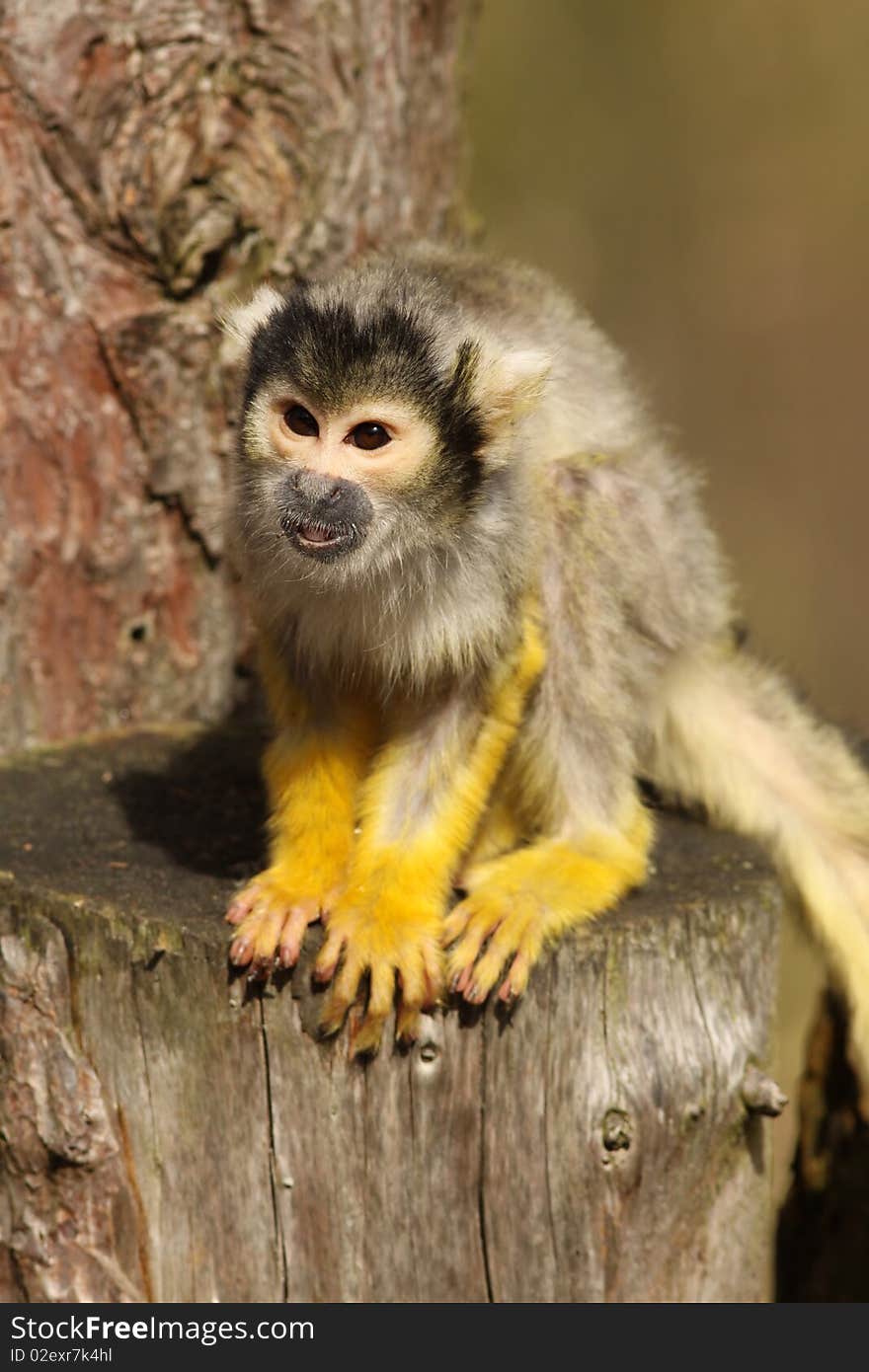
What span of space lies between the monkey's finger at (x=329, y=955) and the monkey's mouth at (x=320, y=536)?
0.82m

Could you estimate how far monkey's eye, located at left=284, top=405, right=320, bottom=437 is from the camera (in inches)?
127

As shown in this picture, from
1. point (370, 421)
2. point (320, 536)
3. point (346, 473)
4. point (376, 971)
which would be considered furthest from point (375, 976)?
point (370, 421)

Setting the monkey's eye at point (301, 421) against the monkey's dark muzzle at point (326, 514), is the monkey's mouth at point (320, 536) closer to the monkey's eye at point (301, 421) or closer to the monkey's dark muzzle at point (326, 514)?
the monkey's dark muzzle at point (326, 514)

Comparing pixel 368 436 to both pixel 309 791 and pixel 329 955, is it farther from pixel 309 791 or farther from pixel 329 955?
pixel 329 955

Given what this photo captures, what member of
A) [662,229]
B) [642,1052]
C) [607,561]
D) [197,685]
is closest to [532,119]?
[662,229]

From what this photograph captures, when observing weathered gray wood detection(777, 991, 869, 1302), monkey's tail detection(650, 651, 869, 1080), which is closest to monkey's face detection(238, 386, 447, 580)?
monkey's tail detection(650, 651, 869, 1080)

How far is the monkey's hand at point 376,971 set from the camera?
3.05m

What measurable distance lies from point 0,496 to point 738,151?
598 cm

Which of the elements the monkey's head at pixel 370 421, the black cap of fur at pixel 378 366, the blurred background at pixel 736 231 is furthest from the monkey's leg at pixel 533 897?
the blurred background at pixel 736 231

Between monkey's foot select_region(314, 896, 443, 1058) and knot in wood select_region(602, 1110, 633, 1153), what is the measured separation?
0.48m

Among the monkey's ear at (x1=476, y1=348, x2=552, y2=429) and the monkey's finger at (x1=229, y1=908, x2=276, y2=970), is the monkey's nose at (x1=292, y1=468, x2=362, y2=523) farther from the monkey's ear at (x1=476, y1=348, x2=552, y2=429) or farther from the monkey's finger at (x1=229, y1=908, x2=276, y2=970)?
the monkey's finger at (x1=229, y1=908, x2=276, y2=970)

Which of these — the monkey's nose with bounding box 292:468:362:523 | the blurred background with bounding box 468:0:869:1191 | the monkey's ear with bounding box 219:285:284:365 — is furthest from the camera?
the blurred background with bounding box 468:0:869:1191

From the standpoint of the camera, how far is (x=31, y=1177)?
3.29 meters

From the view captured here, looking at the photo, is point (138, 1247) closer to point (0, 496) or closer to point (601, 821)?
point (601, 821)
